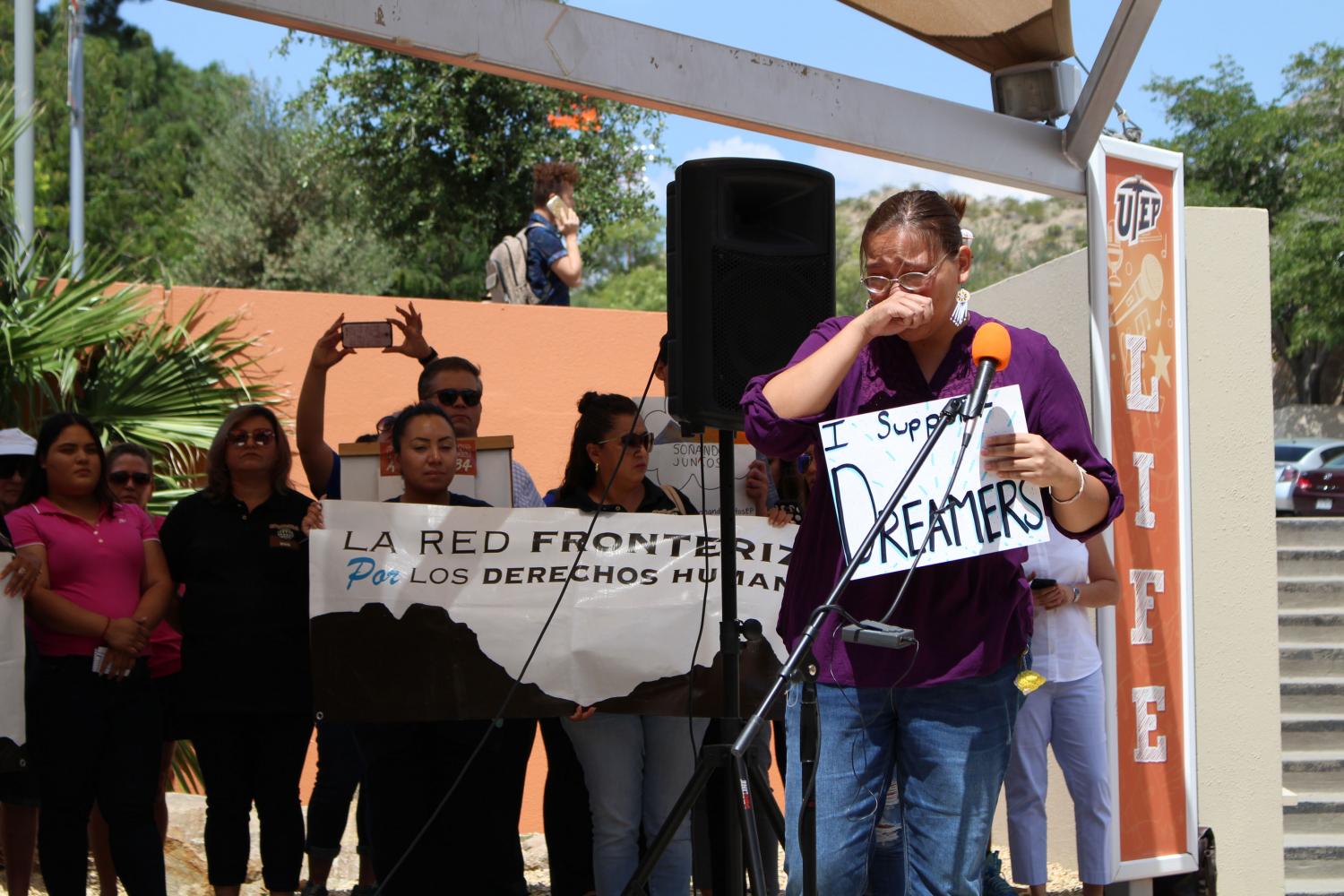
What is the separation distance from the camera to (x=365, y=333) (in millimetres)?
5199

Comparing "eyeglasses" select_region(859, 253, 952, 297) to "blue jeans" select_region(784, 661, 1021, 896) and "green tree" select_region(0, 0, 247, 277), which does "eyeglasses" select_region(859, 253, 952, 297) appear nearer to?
"blue jeans" select_region(784, 661, 1021, 896)

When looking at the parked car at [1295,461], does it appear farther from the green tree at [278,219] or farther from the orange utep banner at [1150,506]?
the orange utep banner at [1150,506]

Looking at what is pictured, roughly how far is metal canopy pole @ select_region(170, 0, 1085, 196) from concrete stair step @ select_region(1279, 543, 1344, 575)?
504 cm

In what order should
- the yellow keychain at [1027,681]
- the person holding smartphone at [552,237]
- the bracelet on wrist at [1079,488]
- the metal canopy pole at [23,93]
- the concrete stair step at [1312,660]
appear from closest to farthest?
the bracelet on wrist at [1079,488] → the yellow keychain at [1027,681] → the concrete stair step at [1312,660] → the person holding smartphone at [552,237] → the metal canopy pole at [23,93]

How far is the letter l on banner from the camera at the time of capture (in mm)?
5293

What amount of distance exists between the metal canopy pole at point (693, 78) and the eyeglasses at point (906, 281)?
1840 mm

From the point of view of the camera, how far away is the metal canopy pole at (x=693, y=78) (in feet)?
13.1

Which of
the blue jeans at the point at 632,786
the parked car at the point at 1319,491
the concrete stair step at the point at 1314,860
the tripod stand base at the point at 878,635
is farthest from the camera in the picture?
the parked car at the point at 1319,491

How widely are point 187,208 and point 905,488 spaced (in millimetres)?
30649

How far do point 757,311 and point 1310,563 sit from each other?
6767 millimetres

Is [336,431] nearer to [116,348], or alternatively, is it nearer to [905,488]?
[116,348]

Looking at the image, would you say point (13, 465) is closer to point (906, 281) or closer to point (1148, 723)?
point (906, 281)

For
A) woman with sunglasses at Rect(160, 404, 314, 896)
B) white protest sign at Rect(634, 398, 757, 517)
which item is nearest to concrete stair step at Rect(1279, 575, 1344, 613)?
white protest sign at Rect(634, 398, 757, 517)

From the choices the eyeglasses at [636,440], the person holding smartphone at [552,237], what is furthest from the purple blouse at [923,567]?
the person holding smartphone at [552,237]
